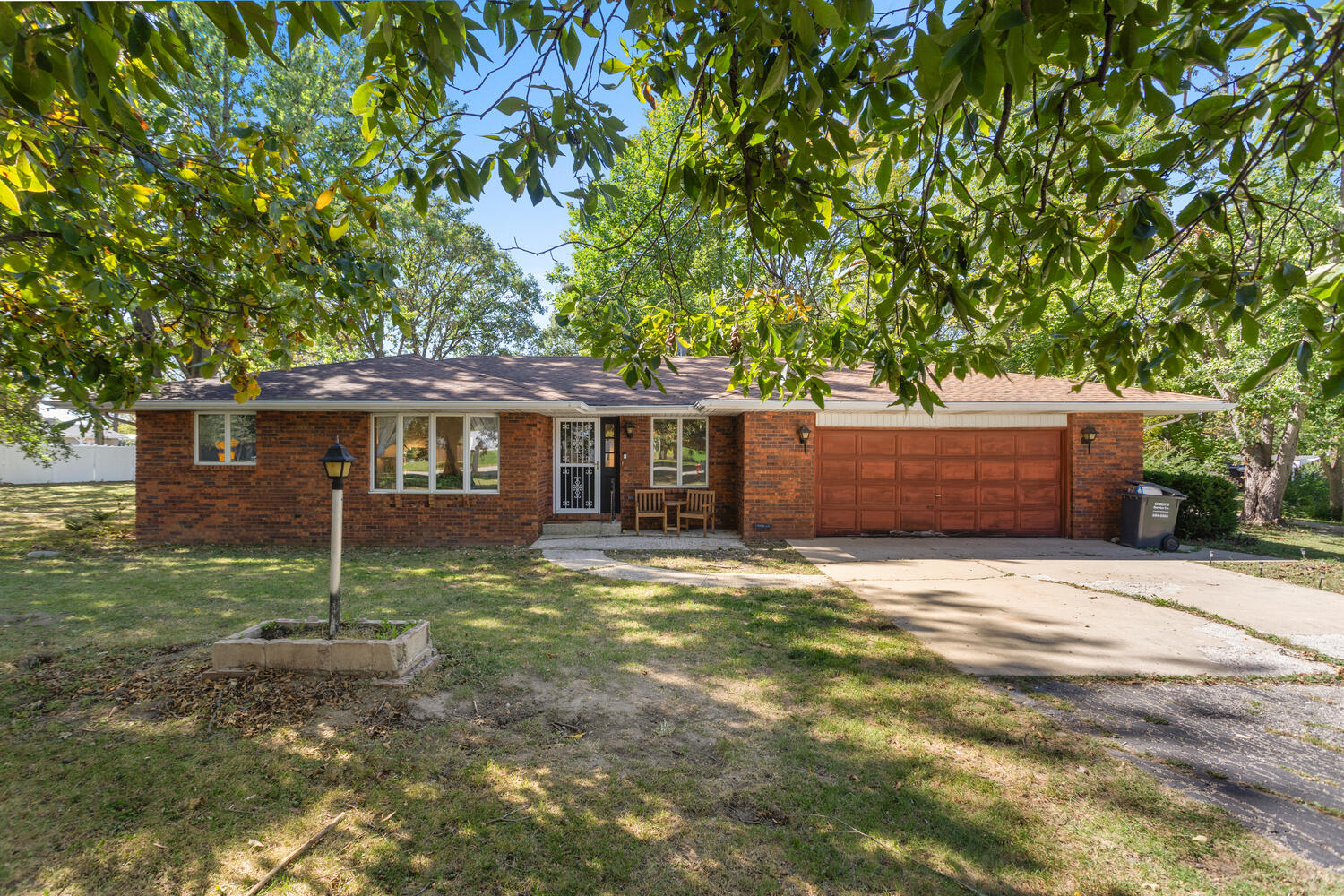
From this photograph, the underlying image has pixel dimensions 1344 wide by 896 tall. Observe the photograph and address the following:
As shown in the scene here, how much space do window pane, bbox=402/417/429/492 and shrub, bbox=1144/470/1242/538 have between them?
1483 cm

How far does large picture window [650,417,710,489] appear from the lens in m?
12.8

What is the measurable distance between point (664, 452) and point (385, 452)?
18.0ft

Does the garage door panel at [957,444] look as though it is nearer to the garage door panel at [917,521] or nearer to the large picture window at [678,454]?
the garage door panel at [917,521]

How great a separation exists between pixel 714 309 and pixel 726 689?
2.92m

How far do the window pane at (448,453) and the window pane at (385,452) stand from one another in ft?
2.65

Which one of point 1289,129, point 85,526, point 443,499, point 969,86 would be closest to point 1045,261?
point 1289,129

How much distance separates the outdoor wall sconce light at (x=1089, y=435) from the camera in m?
11.5

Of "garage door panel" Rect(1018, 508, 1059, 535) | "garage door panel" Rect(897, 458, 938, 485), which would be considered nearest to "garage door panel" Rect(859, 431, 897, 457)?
"garage door panel" Rect(897, 458, 938, 485)

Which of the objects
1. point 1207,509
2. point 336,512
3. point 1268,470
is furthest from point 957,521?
point 336,512

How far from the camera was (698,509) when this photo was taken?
41.7 ft

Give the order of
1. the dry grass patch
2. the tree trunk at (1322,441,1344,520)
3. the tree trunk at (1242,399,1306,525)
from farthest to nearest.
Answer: the tree trunk at (1322,441,1344,520) → the tree trunk at (1242,399,1306,525) → the dry grass patch

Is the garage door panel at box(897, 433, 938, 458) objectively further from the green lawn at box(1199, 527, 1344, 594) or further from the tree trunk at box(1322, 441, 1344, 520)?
the tree trunk at box(1322, 441, 1344, 520)

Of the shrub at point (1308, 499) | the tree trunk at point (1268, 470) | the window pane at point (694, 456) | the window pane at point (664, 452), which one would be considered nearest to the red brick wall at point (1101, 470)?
the tree trunk at point (1268, 470)

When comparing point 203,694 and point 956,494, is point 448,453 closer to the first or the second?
point 203,694
